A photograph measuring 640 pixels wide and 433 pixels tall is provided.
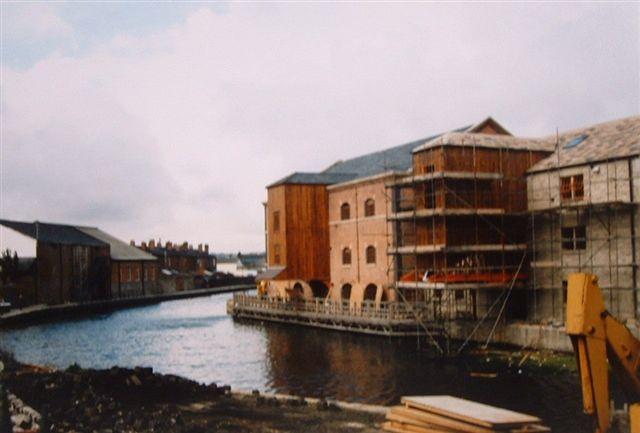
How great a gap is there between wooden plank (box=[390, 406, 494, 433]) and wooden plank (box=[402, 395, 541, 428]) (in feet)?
0.24

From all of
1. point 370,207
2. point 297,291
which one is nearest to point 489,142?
point 370,207

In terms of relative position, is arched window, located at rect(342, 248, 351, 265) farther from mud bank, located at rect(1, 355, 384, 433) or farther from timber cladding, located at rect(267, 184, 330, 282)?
mud bank, located at rect(1, 355, 384, 433)

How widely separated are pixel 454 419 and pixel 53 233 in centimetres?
6662

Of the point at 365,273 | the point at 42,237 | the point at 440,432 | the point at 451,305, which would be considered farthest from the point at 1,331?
the point at 440,432

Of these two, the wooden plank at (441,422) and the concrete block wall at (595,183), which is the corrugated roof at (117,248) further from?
the wooden plank at (441,422)

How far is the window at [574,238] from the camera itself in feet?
105

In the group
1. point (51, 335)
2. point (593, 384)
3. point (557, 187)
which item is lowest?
→ point (51, 335)

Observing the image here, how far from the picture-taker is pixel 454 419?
38.9 feet

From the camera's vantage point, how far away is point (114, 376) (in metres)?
23.7

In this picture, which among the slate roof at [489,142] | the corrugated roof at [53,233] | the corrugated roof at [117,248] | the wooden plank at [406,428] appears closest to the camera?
the wooden plank at [406,428]

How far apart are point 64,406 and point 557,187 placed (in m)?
25.4

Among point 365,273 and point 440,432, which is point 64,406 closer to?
point 440,432

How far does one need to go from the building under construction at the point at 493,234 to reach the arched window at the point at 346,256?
142 mm

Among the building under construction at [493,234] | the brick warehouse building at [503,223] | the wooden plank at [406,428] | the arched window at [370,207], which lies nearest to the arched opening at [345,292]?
the building under construction at [493,234]
